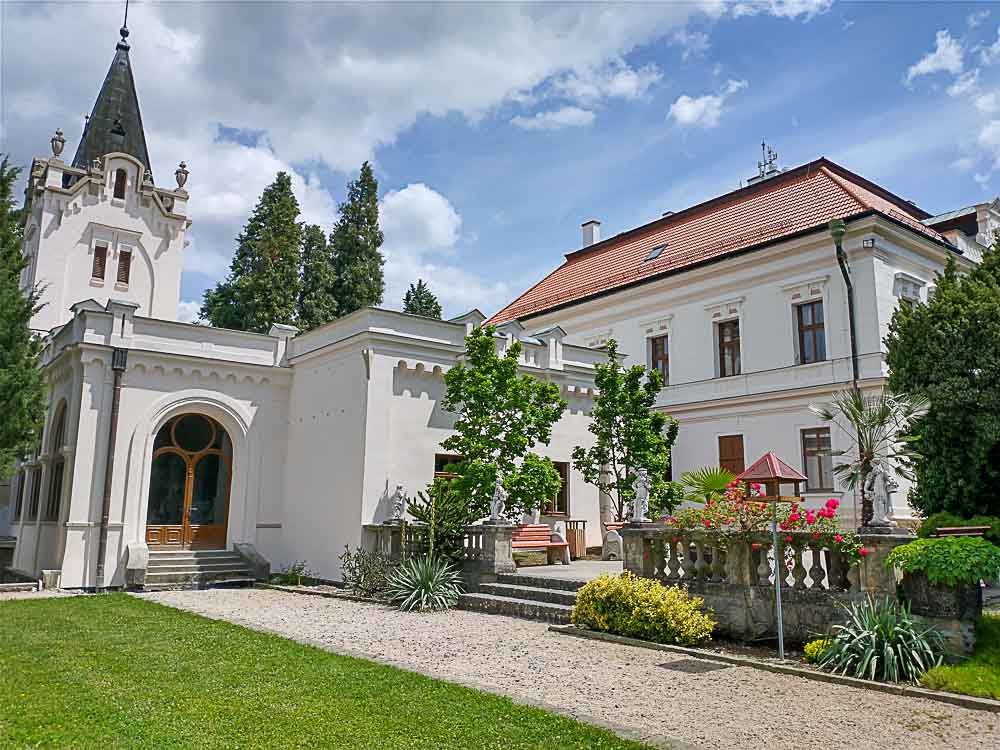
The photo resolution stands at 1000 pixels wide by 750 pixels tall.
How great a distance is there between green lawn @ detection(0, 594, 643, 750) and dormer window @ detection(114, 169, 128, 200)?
66.6 feet

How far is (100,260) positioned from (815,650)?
24.9 metres

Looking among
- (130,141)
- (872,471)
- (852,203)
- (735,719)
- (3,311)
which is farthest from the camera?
(130,141)

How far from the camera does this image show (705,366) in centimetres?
2527

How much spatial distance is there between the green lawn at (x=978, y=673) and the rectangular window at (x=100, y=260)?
2570 cm

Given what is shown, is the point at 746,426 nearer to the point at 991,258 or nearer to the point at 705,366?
the point at 705,366

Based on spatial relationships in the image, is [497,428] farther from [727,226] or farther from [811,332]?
[727,226]

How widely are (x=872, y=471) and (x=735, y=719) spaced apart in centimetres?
412

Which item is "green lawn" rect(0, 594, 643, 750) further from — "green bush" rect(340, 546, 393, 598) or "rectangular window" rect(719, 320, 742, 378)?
"rectangular window" rect(719, 320, 742, 378)

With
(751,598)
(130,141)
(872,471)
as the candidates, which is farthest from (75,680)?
(130,141)

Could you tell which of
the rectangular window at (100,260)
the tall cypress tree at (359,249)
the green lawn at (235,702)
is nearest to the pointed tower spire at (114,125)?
the rectangular window at (100,260)

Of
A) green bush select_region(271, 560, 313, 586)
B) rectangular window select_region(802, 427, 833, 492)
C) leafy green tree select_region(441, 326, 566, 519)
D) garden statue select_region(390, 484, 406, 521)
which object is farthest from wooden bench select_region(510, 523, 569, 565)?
rectangular window select_region(802, 427, 833, 492)

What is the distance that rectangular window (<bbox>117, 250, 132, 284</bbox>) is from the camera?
83.9ft

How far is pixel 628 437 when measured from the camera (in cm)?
1697

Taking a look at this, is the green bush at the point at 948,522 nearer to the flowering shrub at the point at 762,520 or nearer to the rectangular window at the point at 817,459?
the flowering shrub at the point at 762,520
